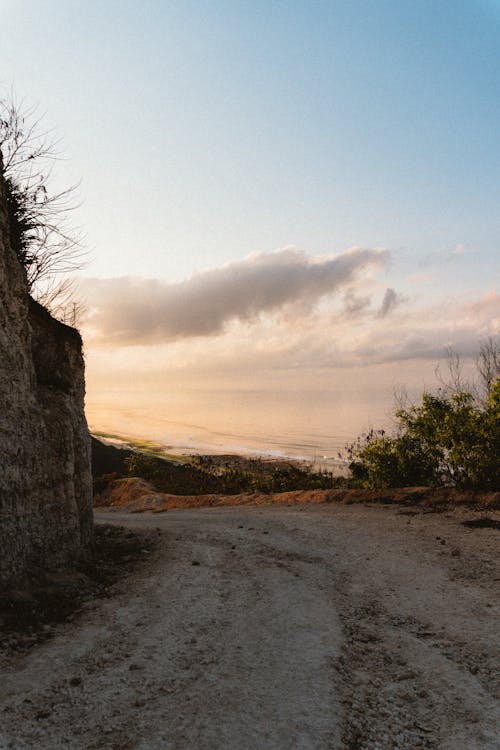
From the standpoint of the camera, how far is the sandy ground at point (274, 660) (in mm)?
4512

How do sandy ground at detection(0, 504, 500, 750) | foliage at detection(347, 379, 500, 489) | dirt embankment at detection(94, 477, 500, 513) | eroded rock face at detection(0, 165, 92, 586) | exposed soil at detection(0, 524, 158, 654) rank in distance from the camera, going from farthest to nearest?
foliage at detection(347, 379, 500, 489) → dirt embankment at detection(94, 477, 500, 513) → eroded rock face at detection(0, 165, 92, 586) → exposed soil at detection(0, 524, 158, 654) → sandy ground at detection(0, 504, 500, 750)

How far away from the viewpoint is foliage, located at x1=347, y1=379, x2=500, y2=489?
1538 centimetres

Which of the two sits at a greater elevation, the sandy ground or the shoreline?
the sandy ground

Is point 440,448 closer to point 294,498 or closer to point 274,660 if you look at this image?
point 294,498

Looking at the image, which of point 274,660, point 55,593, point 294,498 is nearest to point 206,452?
point 294,498

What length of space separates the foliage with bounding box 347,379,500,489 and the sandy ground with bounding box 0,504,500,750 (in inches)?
218

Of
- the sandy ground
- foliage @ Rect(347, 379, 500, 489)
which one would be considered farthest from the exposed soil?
foliage @ Rect(347, 379, 500, 489)

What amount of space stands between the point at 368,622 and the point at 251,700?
8.88ft

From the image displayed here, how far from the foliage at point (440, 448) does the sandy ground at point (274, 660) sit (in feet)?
18.2

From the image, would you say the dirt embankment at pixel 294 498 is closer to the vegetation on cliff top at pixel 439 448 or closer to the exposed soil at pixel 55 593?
the vegetation on cliff top at pixel 439 448

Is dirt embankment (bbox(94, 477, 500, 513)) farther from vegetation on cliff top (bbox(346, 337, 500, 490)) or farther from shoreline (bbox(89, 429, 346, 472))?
shoreline (bbox(89, 429, 346, 472))

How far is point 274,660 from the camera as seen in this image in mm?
5703

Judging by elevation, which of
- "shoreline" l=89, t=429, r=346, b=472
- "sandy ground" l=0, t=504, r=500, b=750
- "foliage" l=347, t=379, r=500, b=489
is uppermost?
"foliage" l=347, t=379, r=500, b=489

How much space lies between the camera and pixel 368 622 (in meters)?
7.03
